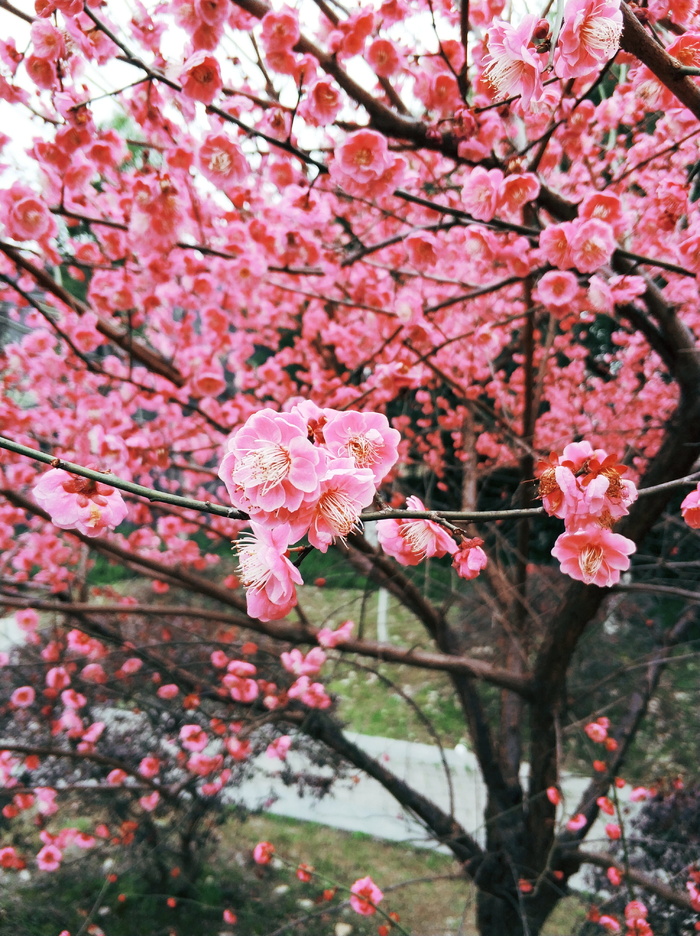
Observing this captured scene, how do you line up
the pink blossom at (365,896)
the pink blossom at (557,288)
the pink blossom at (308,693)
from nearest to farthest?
the pink blossom at (557,288)
the pink blossom at (365,896)
the pink blossom at (308,693)

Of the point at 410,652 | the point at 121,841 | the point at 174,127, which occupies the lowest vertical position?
the point at 121,841

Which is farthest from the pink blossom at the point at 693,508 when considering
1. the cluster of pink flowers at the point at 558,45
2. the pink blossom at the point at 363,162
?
the pink blossom at the point at 363,162

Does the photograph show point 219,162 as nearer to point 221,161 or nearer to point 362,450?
point 221,161

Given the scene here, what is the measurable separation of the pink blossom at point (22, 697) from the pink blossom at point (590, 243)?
3.71m

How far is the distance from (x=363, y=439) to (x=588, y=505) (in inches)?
16.0

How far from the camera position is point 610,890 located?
3031 mm

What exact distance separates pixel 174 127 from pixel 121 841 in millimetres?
3736

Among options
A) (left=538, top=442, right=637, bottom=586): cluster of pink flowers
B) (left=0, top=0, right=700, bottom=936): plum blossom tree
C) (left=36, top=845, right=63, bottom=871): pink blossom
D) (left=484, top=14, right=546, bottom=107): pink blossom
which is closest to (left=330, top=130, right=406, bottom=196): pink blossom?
(left=0, top=0, right=700, bottom=936): plum blossom tree

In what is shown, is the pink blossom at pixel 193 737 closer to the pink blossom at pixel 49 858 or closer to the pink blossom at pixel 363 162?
the pink blossom at pixel 49 858

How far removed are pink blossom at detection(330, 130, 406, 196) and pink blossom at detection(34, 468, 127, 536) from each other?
1451 millimetres

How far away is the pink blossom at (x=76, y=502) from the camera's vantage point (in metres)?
0.95

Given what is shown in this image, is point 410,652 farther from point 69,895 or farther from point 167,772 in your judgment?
point 69,895

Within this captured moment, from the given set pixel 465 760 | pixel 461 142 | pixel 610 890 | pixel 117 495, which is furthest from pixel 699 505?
pixel 465 760

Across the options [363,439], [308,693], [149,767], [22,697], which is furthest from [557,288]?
[22,697]
